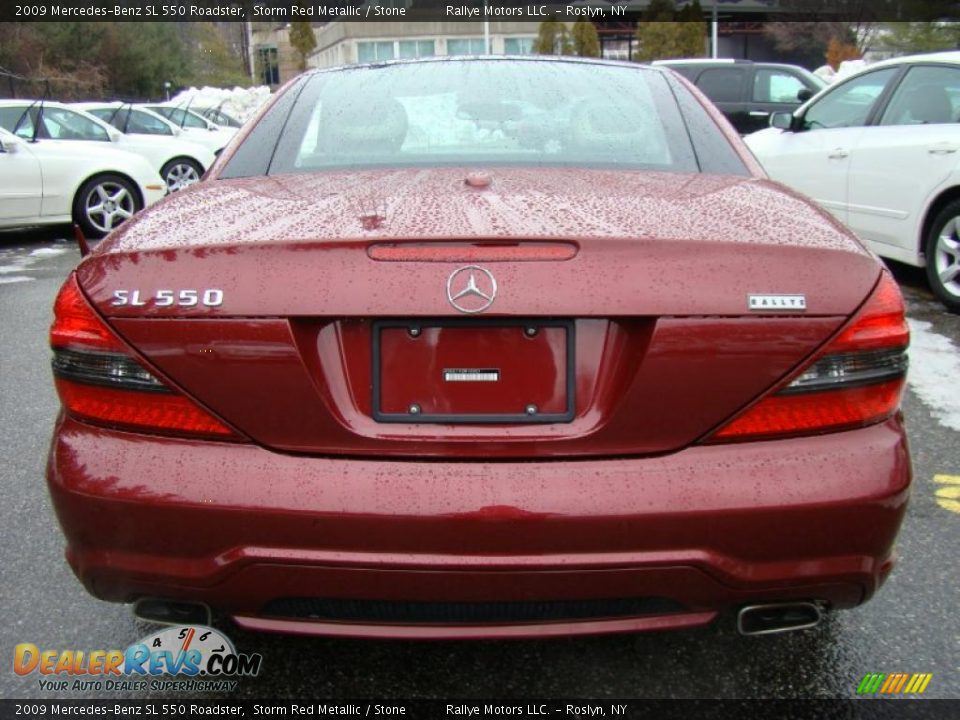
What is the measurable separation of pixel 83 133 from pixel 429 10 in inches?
1539

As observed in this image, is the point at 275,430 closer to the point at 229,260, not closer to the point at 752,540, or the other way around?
the point at 229,260

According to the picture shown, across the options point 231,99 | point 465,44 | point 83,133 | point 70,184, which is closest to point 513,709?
point 70,184

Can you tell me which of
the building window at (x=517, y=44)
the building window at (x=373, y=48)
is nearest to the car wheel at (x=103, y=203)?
the building window at (x=373, y=48)

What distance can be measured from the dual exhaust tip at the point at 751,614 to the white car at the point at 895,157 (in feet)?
14.9

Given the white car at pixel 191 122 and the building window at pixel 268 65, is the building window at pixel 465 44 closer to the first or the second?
the building window at pixel 268 65

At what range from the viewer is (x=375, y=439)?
1.72 m

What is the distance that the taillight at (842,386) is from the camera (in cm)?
174

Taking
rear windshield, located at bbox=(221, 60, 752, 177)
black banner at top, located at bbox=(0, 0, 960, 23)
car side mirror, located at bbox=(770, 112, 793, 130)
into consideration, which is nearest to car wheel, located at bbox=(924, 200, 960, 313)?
car side mirror, located at bbox=(770, 112, 793, 130)

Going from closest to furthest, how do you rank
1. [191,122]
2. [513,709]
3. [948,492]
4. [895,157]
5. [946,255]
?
[513,709], [948,492], [946,255], [895,157], [191,122]

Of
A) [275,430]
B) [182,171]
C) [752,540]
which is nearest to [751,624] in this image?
[752,540]

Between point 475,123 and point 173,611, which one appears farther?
point 475,123

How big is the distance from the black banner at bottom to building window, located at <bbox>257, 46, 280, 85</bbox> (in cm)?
6763

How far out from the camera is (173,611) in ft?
6.19

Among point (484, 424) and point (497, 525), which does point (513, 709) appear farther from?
point (484, 424)
